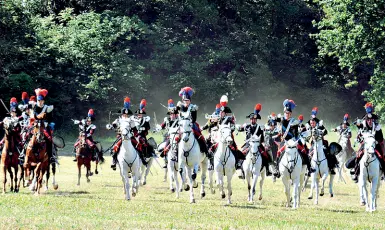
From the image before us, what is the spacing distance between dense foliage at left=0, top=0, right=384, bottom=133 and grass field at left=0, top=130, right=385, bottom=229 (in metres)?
28.4

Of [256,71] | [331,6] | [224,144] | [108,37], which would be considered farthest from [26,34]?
[224,144]

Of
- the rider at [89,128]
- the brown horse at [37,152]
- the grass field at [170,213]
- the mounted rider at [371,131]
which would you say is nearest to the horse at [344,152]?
the grass field at [170,213]

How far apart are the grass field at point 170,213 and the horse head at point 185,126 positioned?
1.91m

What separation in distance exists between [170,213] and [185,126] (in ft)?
11.4

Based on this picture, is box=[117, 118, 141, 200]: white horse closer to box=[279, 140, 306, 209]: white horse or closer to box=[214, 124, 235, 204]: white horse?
box=[214, 124, 235, 204]: white horse

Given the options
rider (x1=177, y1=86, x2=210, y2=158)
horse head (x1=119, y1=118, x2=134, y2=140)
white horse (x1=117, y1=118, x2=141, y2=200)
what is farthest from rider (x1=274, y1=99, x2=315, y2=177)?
horse head (x1=119, y1=118, x2=134, y2=140)

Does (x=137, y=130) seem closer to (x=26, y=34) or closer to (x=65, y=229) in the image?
(x=65, y=229)

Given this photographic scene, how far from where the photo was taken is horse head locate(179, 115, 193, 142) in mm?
25500

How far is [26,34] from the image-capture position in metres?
60.5

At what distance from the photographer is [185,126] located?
83.8 feet

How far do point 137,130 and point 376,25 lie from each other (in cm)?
3092

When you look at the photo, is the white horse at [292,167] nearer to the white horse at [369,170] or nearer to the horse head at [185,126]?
the white horse at [369,170]

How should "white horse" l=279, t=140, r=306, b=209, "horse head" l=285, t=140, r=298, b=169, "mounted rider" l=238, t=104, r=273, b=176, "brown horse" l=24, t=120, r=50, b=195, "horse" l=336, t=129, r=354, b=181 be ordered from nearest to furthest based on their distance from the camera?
"horse head" l=285, t=140, r=298, b=169
"white horse" l=279, t=140, r=306, b=209
"brown horse" l=24, t=120, r=50, b=195
"mounted rider" l=238, t=104, r=273, b=176
"horse" l=336, t=129, r=354, b=181

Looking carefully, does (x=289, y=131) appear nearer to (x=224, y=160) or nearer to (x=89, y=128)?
(x=224, y=160)
